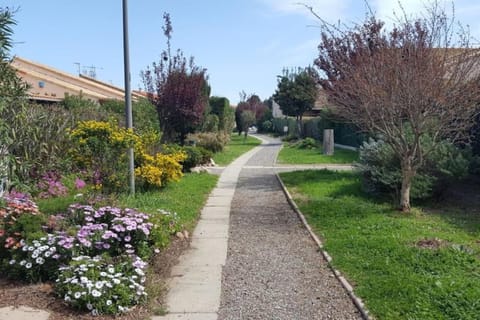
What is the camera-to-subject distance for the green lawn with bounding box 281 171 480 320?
171 inches

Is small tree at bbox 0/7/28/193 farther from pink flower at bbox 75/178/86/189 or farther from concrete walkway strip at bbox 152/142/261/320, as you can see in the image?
pink flower at bbox 75/178/86/189

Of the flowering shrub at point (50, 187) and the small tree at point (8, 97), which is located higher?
the small tree at point (8, 97)

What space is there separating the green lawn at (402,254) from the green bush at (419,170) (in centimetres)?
50

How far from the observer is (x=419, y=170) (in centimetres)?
1039

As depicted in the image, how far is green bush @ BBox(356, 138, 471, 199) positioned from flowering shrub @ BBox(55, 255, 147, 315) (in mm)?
6823

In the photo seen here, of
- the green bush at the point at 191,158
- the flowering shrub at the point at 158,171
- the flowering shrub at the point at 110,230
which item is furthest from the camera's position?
the green bush at the point at 191,158

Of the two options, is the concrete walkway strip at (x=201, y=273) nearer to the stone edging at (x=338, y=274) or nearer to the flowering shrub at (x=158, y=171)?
the stone edging at (x=338, y=274)

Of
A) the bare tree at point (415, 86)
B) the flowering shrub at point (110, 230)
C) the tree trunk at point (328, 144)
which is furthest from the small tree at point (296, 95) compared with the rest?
the flowering shrub at point (110, 230)

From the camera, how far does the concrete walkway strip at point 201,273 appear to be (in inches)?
177

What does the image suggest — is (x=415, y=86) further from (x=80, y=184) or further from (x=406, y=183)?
(x=80, y=184)

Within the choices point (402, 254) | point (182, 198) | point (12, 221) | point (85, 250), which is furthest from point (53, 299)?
point (182, 198)

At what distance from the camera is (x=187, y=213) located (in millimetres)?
8945

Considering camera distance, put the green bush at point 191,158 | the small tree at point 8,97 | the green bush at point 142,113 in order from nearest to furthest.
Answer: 1. the small tree at point 8,97
2. the green bush at point 191,158
3. the green bush at point 142,113

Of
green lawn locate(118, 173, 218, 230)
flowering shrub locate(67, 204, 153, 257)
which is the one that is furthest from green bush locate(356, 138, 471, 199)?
flowering shrub locate(67, 204, 153, 257)
